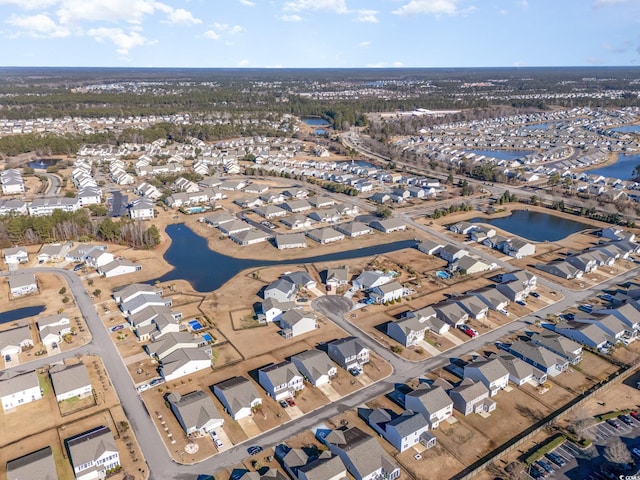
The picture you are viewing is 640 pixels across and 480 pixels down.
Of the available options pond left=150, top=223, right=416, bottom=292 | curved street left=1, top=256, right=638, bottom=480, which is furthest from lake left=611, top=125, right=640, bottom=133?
pond left=150, top=223, right=416, bottom=292

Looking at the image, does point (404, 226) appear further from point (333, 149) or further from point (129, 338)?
point (333, 149)

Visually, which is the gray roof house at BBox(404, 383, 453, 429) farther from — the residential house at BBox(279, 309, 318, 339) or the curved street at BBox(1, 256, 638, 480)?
the residential house at BBox(279, 309, 318, 339)

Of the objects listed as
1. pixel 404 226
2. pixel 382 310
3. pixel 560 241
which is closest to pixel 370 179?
pixel 404 226

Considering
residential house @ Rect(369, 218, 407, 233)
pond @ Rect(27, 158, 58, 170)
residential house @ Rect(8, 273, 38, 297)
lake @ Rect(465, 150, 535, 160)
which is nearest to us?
residential house @ Rect(8, 273, 38, 297)

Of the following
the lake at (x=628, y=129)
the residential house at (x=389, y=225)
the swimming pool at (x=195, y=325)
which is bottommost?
the swimming pool at (x=195, y=325)

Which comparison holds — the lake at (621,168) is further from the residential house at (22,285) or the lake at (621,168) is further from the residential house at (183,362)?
the residential house at (22,285)

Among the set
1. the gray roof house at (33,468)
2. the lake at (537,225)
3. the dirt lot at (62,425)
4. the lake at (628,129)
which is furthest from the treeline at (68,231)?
the lake at (628,129)
